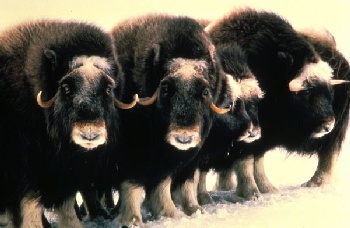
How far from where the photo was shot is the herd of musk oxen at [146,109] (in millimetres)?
5680

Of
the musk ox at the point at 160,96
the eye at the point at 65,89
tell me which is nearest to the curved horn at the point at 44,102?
the eye at the point at 65,89

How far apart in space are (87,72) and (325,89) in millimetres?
3271

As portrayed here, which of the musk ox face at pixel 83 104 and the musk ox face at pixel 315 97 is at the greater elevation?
the musk ox face at pixel 83 104

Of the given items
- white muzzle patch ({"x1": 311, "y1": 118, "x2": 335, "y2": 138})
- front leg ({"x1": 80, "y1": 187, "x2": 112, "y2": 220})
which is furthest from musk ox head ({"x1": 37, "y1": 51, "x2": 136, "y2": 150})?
white muzzle patch ({"x1": 311, "y1": 118, "x2": 335, "y2": 138})

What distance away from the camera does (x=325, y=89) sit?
311 inches

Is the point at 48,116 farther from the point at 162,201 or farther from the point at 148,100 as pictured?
the point at 162,201

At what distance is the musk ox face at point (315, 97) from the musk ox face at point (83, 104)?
278cm

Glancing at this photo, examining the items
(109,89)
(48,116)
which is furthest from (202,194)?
(48,116)

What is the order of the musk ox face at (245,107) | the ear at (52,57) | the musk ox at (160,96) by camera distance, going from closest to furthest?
the ear at (52,57) < the musk ox at (160,96) < the musk ox face at (245,107)

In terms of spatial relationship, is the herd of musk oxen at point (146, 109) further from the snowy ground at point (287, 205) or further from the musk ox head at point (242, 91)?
the snowy ground at point (287, 205)

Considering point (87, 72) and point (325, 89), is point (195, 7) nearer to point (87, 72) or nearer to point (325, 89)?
point (325, 89)

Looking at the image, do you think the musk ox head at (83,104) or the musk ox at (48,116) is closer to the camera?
the musk ox head at (83,104)

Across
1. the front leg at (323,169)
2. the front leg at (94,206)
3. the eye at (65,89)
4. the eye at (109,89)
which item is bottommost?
the front leg at (323,169)

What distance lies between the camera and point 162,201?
6.63 metres
